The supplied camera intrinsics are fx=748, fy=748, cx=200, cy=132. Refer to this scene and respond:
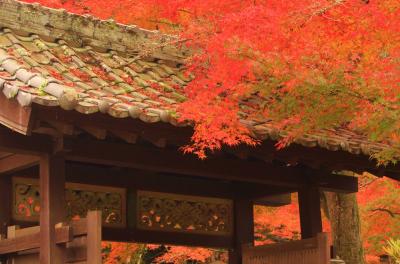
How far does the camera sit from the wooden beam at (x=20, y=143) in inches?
285

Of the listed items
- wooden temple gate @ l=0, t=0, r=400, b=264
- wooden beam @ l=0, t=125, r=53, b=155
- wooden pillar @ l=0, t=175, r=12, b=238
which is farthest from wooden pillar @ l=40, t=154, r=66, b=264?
wooden pillar @ l=0, t=175, r=12, b=238

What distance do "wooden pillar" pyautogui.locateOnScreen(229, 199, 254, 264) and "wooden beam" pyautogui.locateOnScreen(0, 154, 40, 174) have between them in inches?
138

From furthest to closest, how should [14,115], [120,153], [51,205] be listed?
[120,153] < [51,205] < [14,115]

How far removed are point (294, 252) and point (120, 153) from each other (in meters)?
2.79

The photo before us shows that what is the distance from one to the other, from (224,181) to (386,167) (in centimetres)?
219

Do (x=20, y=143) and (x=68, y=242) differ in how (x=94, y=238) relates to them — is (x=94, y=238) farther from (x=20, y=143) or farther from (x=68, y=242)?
(x=20, y=143)

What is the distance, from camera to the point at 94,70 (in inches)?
322

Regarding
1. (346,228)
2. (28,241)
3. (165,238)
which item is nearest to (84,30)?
(28,241)

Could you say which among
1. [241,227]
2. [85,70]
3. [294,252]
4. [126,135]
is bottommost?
[294,252]

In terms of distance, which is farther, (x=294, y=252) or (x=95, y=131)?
(x=294, y=252)

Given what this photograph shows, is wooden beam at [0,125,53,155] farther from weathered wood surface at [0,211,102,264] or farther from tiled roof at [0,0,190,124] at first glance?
weathered wood surface at [0,211,102,264]

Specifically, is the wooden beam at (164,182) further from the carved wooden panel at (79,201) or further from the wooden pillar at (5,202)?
the wooden pillar at (5,202)

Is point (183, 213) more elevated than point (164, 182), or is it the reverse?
point (164, 182)

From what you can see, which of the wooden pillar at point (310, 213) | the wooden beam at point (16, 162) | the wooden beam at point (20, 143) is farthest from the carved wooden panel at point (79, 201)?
the wooden pillar at point (310, 213)
